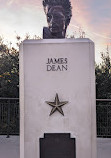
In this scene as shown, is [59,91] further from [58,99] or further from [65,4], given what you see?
[65,4]

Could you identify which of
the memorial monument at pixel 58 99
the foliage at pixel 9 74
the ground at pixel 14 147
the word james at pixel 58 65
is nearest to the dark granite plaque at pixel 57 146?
the memorial monument at pixel 58 99

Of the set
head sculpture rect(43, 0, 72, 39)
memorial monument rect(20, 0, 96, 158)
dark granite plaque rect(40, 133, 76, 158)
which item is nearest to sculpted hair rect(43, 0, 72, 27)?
head sculpture rect(43, 0, 72, 39)

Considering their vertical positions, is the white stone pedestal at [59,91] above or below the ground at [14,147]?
above

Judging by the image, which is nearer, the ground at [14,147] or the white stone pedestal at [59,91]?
the white stone pedestal at [59,91]

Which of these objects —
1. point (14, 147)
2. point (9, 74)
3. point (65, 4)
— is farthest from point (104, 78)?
point (65, 4)

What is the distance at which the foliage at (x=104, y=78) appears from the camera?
1502 cm

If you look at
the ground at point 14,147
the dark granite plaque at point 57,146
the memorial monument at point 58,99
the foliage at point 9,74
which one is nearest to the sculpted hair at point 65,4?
the memorial monument at point 58,99

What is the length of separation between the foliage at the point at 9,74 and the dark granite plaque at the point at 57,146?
10.4m

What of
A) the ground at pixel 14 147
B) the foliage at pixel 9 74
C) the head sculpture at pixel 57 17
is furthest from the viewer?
the foliage at pixel 9 74

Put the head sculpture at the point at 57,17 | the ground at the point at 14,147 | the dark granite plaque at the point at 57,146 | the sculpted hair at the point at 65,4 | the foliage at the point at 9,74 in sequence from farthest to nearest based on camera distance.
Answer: the foliage at the point at 9,74 < the ground at the point at 14,147 < the sculpted hair at the point at 65,4 < the head sculpture at the point at 57,17 < the dark granite plaque at the point at 57,146

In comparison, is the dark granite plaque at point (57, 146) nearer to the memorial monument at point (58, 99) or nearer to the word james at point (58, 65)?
the memorial monument at point (58, 99)

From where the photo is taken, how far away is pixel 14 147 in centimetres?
664

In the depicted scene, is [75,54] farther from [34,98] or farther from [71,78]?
[34,98]

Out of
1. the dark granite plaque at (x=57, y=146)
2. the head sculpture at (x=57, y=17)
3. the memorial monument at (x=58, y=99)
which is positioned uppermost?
the head sculpture at (x=57, y=17)
